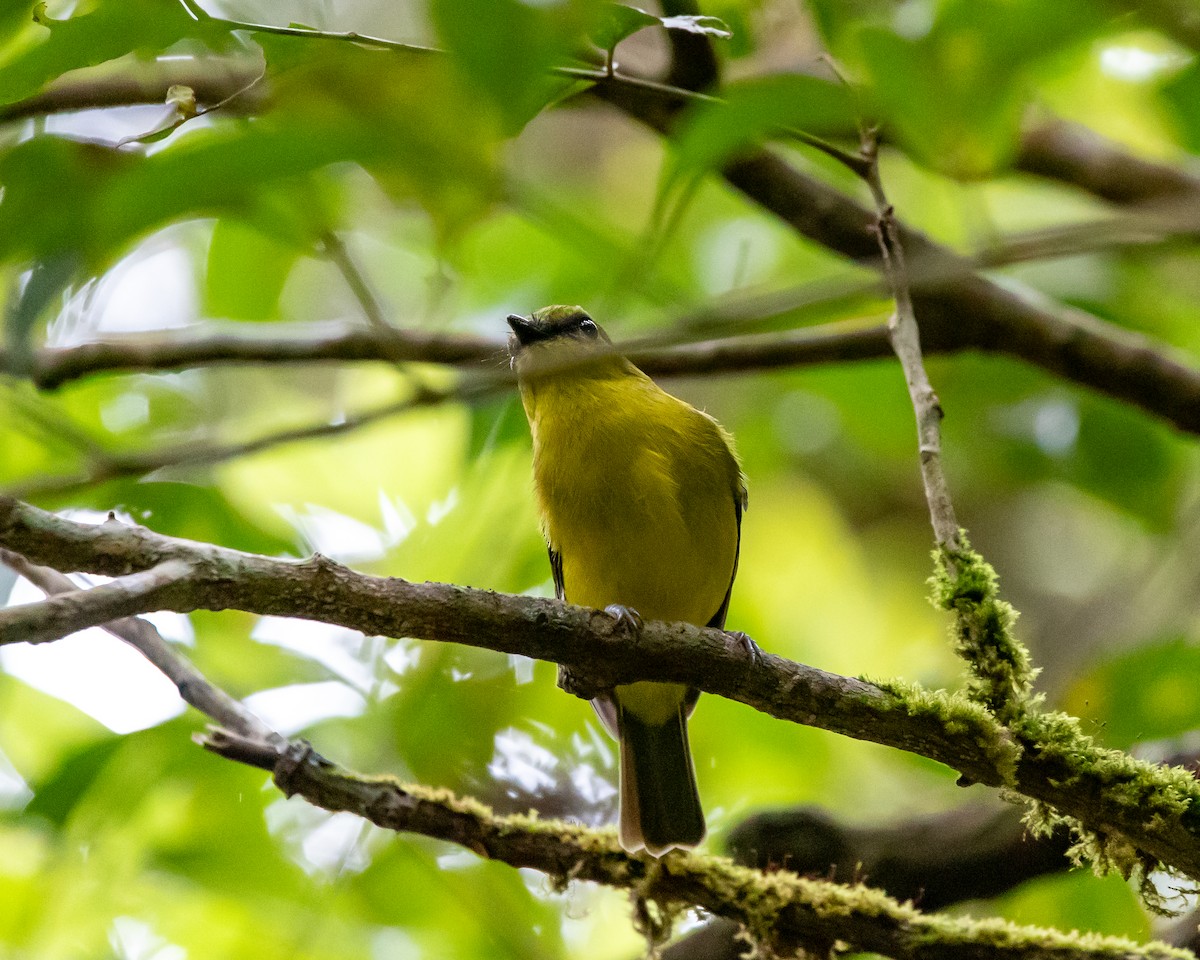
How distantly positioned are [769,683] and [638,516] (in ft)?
4.06

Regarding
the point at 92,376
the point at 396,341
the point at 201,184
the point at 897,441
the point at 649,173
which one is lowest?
the point at 201,184

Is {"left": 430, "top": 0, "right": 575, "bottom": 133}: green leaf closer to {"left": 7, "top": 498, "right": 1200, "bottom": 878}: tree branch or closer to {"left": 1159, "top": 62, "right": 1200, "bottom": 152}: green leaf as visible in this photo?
{"left": 7, "top": 498, "right": 1200, "bottom": 878}: tree branch

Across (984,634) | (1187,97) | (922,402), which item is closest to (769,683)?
(984,634)

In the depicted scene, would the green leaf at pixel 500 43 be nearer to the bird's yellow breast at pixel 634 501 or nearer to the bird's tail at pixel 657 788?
the bird's tail at pixel 657 788

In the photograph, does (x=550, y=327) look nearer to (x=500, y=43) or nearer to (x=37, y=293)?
(x=37, y=293)

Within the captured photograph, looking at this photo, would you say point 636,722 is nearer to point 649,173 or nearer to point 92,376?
point 92,376

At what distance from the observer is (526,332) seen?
12.9 feet

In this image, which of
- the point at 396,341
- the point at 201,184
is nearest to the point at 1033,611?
the point at 396,341

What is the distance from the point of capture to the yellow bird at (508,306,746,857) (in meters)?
3.49

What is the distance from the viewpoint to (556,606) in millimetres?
2230

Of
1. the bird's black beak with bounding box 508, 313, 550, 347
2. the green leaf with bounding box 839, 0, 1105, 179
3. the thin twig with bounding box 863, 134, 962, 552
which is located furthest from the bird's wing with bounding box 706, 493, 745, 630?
the green leaf with bounding box 839, 0, 1105, 179

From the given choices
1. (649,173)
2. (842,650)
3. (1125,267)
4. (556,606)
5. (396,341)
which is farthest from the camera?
(649,173)

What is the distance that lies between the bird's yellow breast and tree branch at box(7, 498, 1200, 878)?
105 centimetres

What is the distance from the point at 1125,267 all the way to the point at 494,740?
3.83m
